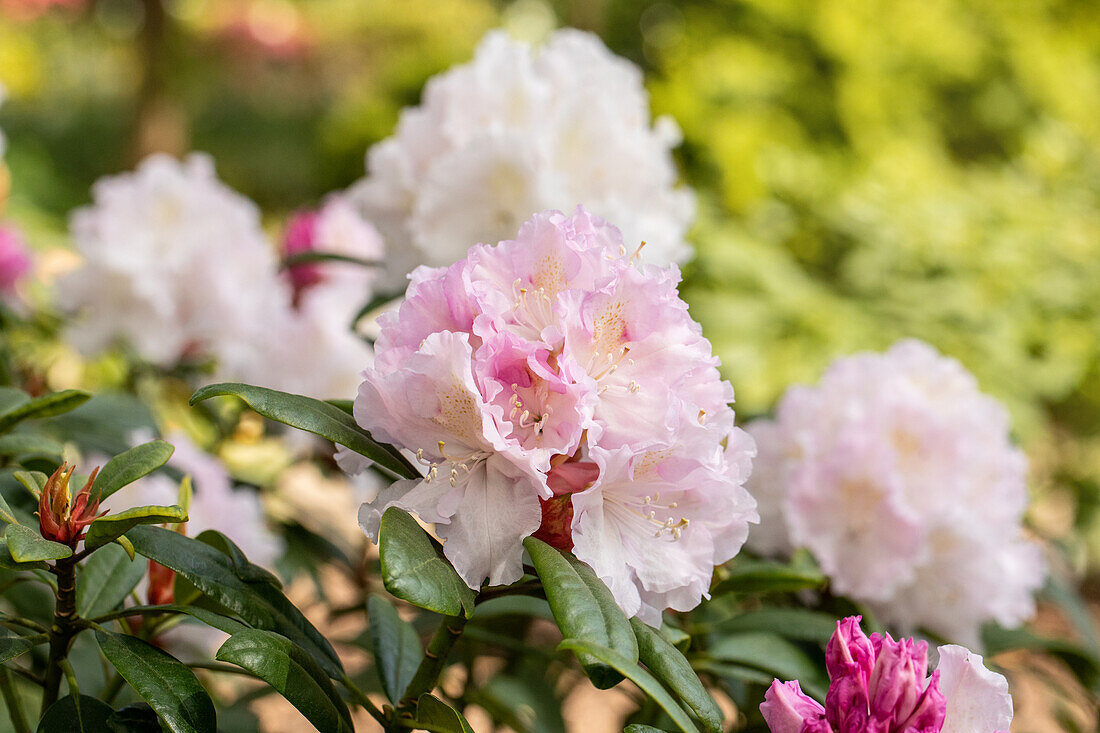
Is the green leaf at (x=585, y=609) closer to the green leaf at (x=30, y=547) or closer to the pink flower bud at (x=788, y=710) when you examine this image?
the pink flower bud at (x=788, y=710)

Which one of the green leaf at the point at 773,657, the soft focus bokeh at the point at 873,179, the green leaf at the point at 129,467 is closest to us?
the green leaf at the point at 129,467

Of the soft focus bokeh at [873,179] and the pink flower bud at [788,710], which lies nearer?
the pink flower bud at [788,710]

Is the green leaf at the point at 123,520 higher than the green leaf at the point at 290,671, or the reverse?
the green leaf at the point at 123,520

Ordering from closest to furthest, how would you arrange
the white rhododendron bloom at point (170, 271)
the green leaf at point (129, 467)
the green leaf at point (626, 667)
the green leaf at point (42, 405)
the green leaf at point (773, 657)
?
the green leaf at point (626, 667) → the green leaf at point (129, 467) → the green leaf at point (42, 405) → the green leaf at point (773, 657) → the white rhododendron bloom at point (170, 271)

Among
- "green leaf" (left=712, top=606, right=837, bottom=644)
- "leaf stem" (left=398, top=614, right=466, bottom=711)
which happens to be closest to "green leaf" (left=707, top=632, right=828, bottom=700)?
"green leaf" (left=712, top=606, right=837, bottom=644)

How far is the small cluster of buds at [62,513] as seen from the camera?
54 cm

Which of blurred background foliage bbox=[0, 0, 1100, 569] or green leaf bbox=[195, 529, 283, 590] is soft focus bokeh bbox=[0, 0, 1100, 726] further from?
green leaf bbox=[195, 529, 283, 590]

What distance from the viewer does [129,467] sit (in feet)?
1.89

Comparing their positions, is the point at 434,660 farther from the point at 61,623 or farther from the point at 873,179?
the point at 873,179

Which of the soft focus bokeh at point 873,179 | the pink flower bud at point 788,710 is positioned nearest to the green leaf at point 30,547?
the pink flower bud at point 788,710

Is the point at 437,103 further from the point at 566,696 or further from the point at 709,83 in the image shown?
the point at 709,83

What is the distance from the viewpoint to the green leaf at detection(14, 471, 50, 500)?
56 centimetres

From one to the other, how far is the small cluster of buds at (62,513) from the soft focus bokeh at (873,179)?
50.2 inches

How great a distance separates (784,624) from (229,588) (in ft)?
1.57
